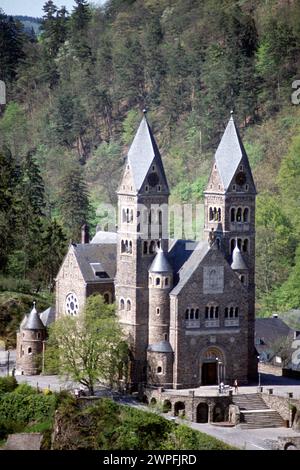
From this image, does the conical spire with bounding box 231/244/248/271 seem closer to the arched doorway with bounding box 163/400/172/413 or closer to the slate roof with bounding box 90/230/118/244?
the slate roof with bounding box 90/230/118/244

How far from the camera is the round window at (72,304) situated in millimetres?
111438

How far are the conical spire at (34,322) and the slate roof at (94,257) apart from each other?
3846 millimetres

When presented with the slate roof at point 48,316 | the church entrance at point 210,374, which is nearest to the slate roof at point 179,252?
the church entrance at point 210,374

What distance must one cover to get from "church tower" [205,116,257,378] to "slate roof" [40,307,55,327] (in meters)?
9.39

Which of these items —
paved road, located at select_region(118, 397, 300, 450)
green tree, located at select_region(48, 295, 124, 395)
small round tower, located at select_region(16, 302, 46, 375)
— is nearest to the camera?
paved road, located at select_region(118, 397, 300, 450)

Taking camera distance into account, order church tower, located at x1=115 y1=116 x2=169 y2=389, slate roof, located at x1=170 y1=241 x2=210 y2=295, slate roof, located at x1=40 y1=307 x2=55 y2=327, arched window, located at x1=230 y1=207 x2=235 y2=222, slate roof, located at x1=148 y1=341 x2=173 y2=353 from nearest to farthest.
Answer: slate roof, located at x1=170 y1=241 x2=210 y2=295, slate roof, located at x1=148 y1=341 x2=173 y2=353, church tower, located at x1=115 y1=116 x2=169 y2=389, arched window, located at x1=230 y1=207 x2=235 y2=222, slate roof, located at x1=40 y1=307 x2=55 y2=327

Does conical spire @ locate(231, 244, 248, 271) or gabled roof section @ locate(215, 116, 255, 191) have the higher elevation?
gabled roof section @ locate(215, 116, 255, 191)

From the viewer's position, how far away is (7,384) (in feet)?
357

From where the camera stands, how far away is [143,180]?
107625mm

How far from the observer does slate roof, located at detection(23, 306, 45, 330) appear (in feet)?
369

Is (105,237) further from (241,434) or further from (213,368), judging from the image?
(241,434)

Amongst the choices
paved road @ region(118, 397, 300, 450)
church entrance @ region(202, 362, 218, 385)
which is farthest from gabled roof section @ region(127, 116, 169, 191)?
paved road @ region(118, 397, 300, 450)
